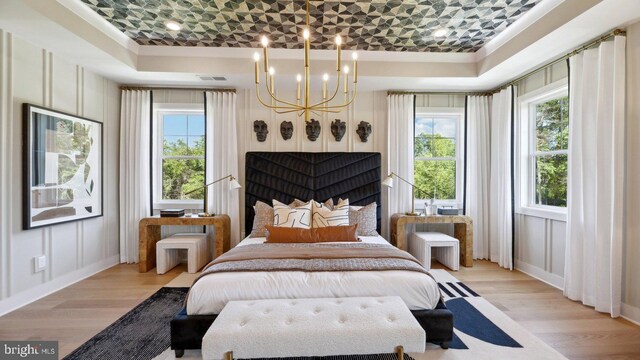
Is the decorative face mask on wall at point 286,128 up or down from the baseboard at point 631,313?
up

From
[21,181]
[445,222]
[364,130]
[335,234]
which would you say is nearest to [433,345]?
[335,234]

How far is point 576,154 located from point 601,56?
3.13 feet

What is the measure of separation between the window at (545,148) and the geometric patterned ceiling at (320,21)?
3.69 ft

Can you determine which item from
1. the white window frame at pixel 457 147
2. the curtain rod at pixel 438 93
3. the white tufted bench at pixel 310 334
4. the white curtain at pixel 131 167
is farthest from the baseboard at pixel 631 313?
the white curtain at pixel 131 167

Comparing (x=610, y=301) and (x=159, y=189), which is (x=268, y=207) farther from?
(x=610, y=301)

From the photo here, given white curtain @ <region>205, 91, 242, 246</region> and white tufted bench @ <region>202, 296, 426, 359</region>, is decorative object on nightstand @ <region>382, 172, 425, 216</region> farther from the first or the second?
white tufted bench @ <region>202, 296, 426, 359</region>

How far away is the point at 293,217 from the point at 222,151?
161 cm

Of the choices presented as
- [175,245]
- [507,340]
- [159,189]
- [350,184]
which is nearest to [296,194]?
[350,184]

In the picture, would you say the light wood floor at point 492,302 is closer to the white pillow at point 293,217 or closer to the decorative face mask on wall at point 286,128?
the white pillow at point 293,217

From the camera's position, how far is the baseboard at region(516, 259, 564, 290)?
3339 mm

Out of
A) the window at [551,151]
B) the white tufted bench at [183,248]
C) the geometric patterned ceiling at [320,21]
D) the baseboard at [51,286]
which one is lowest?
the baseboard at [51,286]

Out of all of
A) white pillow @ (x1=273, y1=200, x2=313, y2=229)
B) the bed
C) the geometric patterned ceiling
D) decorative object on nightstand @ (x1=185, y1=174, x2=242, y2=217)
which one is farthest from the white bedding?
the geometric patterned ceiling

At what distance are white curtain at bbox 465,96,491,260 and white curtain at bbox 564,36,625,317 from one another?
1.39 meters

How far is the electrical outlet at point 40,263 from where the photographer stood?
297cm
